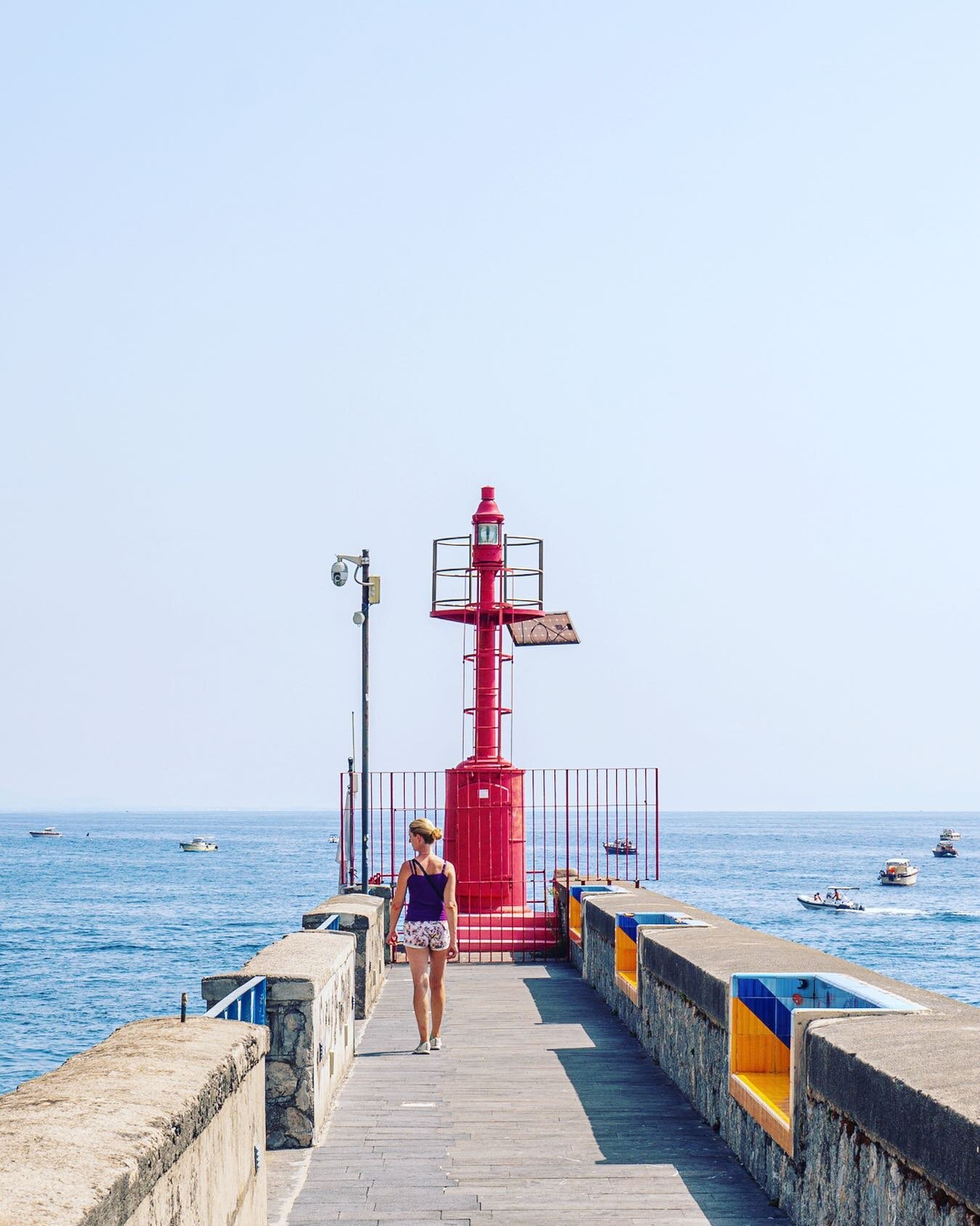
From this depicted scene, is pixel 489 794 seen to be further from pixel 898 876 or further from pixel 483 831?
pixel 898 876

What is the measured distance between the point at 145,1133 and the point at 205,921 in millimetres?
68322

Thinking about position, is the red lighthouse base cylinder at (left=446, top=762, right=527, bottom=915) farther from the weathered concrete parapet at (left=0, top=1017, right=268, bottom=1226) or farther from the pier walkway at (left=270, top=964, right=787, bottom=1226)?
the weathered concrete parapet at (left=0, top=1017, right=268, bottom=1226)

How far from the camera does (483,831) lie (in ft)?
62.4

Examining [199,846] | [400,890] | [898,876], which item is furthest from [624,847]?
[199,846]

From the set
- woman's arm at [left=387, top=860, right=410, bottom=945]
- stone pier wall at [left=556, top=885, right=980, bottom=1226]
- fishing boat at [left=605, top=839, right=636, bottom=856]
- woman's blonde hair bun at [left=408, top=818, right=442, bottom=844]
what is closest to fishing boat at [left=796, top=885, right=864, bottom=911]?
fishing boat at [left=605, top=839, right=636, bottom=856]

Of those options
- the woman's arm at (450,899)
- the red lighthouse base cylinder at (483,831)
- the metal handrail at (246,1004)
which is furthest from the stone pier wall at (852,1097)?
the red lighthouse base cylinder at (483,831)

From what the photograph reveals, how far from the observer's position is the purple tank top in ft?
37.8

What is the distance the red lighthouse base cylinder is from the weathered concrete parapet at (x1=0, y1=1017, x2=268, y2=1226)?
12618 mm

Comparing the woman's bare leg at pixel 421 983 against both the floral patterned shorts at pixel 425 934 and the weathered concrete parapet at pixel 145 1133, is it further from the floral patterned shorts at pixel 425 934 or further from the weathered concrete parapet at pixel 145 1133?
the weathered concrete parapet at pixel 145 1133

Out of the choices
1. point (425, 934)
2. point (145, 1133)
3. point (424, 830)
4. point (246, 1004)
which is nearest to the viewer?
point (145, 1133)

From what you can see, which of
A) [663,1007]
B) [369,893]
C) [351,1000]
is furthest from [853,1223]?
[369,893]

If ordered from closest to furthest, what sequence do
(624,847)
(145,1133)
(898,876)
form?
(145,1133)
(624,847)
(898,876)

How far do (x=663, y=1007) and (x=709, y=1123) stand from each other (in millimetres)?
1789

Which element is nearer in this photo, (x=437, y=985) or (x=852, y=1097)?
(x=852, y=1097)
